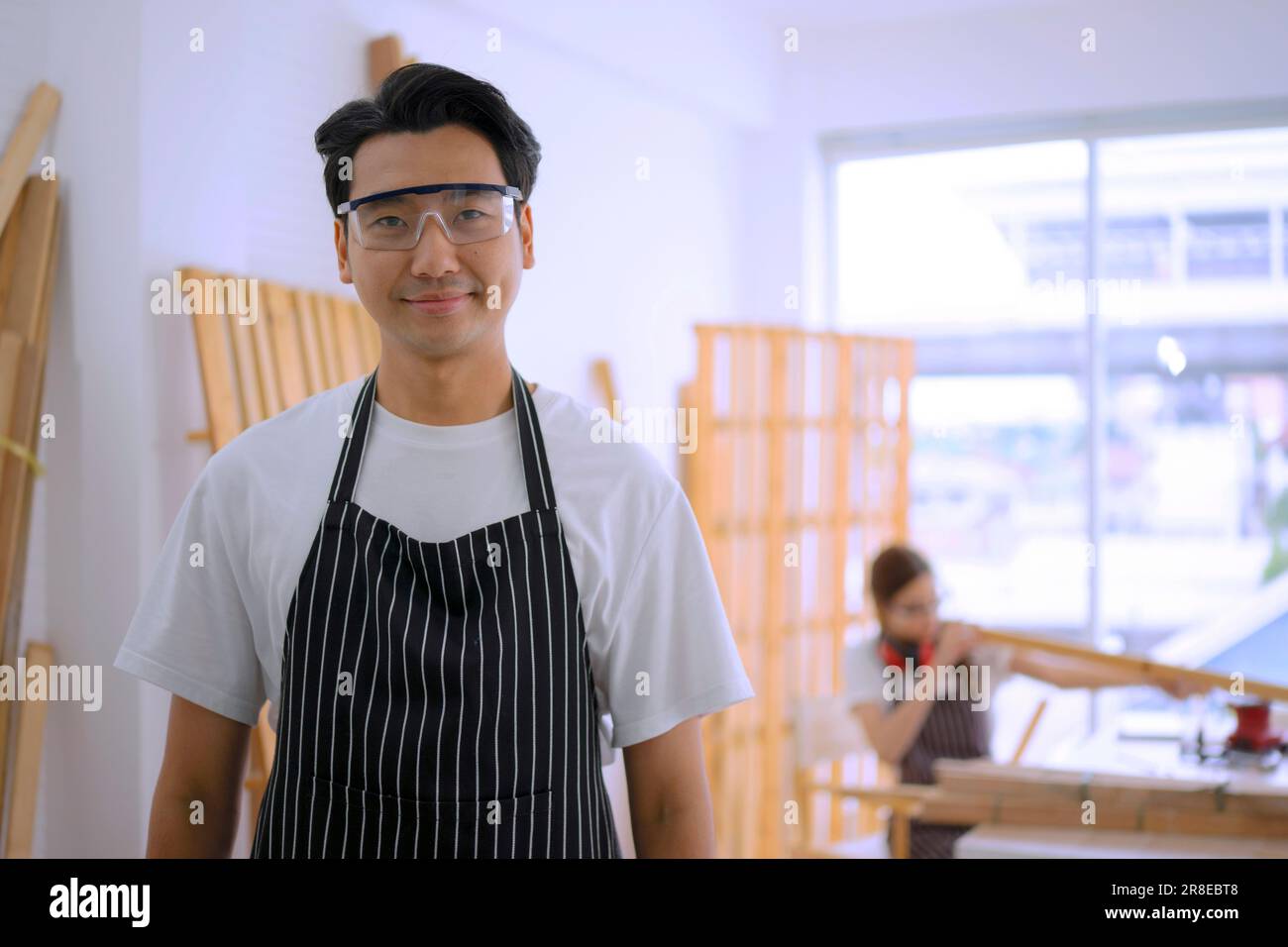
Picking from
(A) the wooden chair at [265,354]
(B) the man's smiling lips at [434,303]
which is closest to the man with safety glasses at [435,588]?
(B) the man's smiling lips at [434,303]

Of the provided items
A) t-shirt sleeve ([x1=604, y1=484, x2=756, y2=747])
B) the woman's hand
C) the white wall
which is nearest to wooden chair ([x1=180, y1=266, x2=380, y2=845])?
the white wall

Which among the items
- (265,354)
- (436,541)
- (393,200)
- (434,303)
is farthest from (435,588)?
(265,354)

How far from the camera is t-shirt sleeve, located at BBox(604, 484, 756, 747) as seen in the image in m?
1.28

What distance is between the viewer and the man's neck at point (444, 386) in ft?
4.13

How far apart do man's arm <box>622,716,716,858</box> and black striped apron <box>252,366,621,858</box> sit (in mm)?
78

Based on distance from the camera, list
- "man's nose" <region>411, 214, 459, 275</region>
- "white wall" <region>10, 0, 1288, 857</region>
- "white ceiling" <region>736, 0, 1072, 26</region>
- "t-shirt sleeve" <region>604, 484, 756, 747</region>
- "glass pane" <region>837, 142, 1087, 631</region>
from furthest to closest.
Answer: "glass pane" <region>837, 142, 1087, 631</region> → "white ceiling" <region>736, 0, 1072, 26</region> → "white wall" <region>10, 0, 1288, 857</region> → "t-shirt sleeve" <region>604, 484, 756, 747</region> → "man's nose" <region>411, 214, 459, 275</region>

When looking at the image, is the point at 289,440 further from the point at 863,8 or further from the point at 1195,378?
the point at 1195,378

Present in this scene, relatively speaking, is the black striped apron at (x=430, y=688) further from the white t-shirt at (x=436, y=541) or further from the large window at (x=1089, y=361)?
the large window at (x=1089, y=361)

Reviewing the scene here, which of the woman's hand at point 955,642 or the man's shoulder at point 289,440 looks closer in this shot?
the man's shoulder at point 289,440

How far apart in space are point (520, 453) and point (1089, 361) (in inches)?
157

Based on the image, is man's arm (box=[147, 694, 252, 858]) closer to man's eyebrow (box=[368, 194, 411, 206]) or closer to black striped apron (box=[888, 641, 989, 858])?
man's eyebrow (box=[368, 194, 411, 206])

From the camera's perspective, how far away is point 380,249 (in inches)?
47.3

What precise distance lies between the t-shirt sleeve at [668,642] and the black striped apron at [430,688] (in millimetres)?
49
